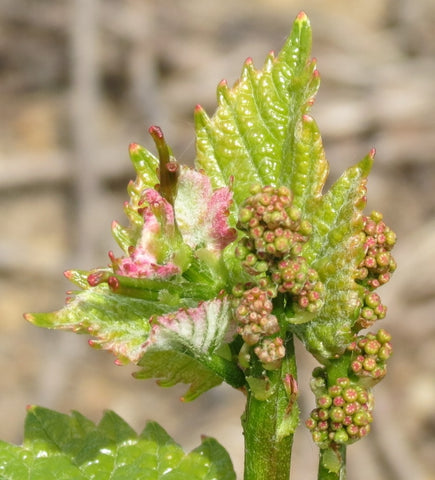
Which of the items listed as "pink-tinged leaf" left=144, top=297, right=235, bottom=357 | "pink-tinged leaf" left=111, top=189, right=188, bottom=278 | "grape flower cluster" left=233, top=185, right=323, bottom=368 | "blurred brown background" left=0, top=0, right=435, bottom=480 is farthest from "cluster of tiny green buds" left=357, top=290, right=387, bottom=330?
"blurred brown background" left=0, top=0, right=435, bottom=480

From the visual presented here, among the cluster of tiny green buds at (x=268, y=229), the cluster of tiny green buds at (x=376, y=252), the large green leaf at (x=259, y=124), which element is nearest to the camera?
the cluster of tiny green buds at (x=268, y=229)

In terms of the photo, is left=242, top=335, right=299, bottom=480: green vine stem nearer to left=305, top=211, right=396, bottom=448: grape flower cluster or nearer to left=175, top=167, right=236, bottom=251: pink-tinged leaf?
left=305, top=211, right=396, bottom=448: grape flower cluster

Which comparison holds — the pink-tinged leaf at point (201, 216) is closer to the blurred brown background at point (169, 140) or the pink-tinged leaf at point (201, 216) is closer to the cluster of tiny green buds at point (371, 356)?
the cluster of tiny green buds at point (371, 356)

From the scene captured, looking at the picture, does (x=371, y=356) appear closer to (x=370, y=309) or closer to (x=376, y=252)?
(x=370, y=309)

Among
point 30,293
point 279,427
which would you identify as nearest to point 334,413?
point 279,427

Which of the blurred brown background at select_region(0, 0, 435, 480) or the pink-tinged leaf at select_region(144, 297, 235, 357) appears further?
the blurred brown background at select_region(0, 0, 435, 480)

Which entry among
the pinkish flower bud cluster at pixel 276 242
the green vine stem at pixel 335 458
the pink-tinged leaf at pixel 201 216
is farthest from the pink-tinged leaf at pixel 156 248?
the green vine stem at pixel 335 458
